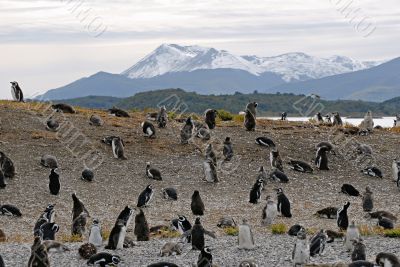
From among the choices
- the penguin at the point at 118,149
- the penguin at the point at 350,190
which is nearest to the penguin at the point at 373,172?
the penguin at the point at 350,190

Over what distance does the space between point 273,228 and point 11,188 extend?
30.0 feet

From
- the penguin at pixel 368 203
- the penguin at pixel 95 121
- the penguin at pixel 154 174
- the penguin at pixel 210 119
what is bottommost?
the penguin at pixel 368 203

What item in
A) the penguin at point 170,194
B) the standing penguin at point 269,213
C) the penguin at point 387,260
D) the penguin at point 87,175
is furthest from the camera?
the penguin at point 87,175

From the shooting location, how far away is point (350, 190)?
26.5 m

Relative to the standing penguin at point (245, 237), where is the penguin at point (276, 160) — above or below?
above

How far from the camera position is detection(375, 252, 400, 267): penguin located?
46.8 ft

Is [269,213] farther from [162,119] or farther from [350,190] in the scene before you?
[162,119]

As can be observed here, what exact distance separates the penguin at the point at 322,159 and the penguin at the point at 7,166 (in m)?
10.9

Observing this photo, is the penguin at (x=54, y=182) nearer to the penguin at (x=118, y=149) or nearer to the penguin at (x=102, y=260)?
the penguin at (x=118, y=149)

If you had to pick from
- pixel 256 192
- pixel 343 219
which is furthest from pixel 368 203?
pixel 343 219

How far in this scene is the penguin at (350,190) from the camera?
2641 cm

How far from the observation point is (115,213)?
75.0 feet

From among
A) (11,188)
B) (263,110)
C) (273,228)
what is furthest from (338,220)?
(263,110)

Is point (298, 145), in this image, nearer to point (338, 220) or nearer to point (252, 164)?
point (252, 164)
